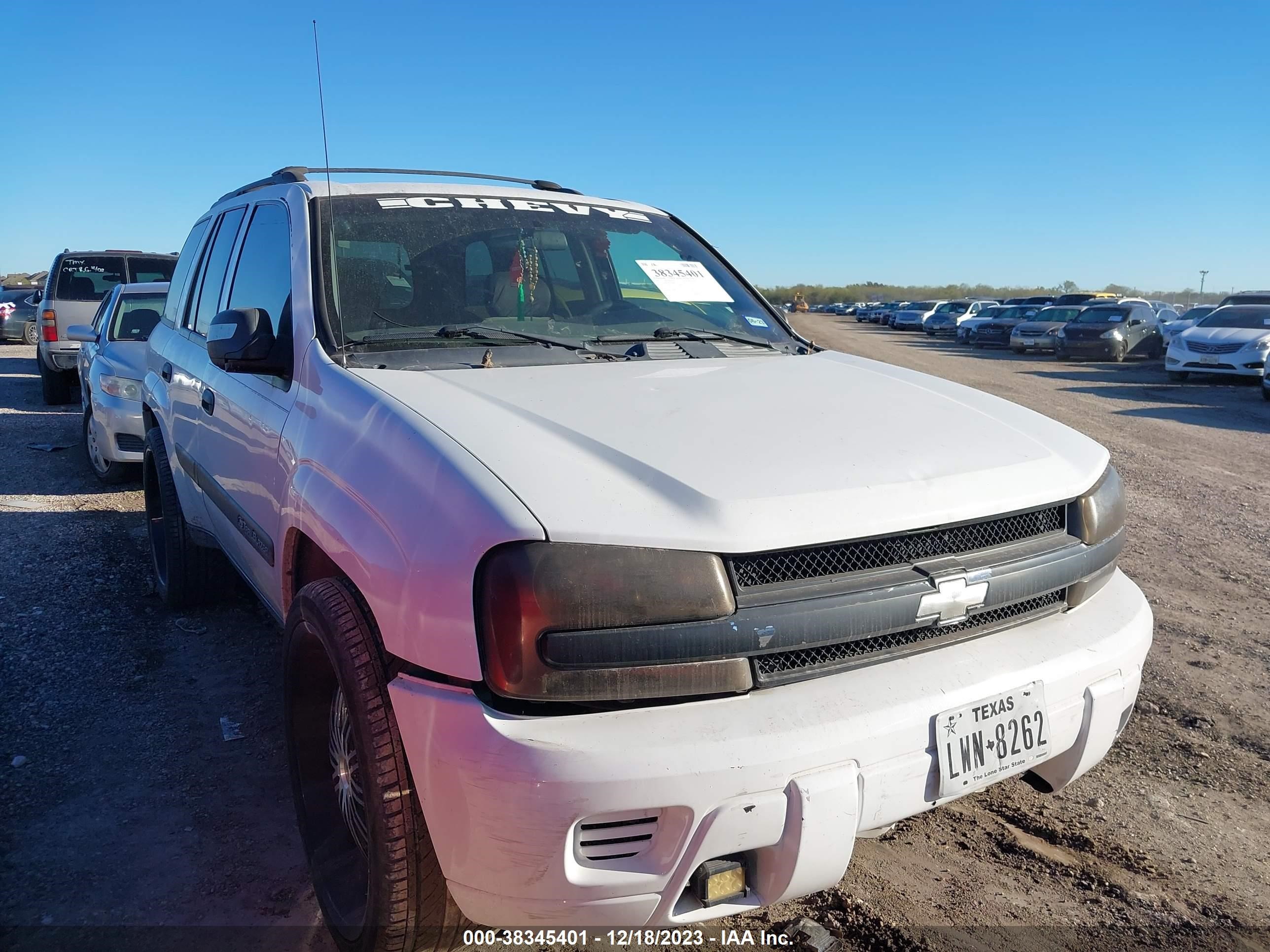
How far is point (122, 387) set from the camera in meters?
7.07

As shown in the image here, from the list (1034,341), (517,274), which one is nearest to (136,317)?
(517,274)

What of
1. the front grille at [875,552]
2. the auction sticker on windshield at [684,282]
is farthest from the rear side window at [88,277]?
the front grille at [875,552]

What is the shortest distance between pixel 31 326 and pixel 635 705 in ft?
91.5

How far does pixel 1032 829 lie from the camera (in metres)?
2.73

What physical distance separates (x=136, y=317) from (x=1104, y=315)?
2183 cm

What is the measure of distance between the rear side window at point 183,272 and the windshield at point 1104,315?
22.5m

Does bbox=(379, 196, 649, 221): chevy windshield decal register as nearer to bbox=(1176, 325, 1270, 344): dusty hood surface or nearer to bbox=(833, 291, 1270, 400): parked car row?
bbox=(833, 291, 1270, 400): parked car row

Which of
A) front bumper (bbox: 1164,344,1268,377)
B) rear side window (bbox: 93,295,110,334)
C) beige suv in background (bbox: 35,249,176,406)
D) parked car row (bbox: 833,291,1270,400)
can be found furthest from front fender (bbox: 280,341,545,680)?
front bumper (bbox: 1164,344,1268,377)

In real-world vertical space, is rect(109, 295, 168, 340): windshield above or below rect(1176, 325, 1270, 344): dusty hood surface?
above

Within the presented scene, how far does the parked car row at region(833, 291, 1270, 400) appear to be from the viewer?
15.6m

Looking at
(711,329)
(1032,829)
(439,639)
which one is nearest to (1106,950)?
(1032,829)

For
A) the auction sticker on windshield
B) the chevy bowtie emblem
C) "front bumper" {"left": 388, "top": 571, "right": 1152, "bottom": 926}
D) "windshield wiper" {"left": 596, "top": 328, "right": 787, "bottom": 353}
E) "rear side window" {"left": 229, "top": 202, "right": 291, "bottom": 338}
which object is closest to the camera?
"front bumper" {"left": 388, "top": 571, "right": 1152, "bottom": 926}

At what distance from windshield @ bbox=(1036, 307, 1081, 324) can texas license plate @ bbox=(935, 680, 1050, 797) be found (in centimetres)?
2636

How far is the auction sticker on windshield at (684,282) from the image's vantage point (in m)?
3.39
